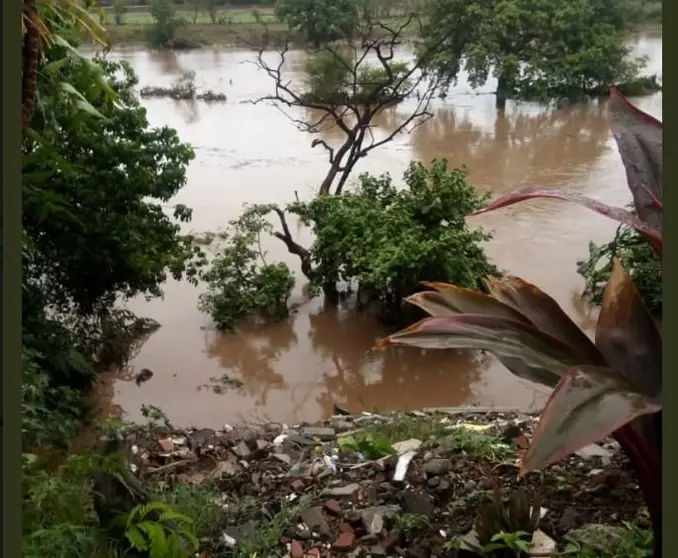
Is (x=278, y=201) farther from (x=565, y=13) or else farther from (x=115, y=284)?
(x=565, y=13)

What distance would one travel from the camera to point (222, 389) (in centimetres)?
319

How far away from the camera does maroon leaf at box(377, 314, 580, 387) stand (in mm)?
734

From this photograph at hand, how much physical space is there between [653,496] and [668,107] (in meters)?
0.46

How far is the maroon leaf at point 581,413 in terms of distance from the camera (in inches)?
21.9

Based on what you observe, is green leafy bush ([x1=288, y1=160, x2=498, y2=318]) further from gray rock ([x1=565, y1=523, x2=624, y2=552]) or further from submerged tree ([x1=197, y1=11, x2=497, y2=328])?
gray rock ([x1=565, y1=523, x2=624, y2=552])

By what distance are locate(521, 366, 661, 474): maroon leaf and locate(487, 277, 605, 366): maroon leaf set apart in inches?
5.3

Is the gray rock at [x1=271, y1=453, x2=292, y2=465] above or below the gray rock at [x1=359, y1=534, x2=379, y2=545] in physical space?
below

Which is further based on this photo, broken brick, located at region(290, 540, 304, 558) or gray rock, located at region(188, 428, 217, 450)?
gray rock, located at region(188, 428, 217, 450)

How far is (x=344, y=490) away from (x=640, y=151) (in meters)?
0.63

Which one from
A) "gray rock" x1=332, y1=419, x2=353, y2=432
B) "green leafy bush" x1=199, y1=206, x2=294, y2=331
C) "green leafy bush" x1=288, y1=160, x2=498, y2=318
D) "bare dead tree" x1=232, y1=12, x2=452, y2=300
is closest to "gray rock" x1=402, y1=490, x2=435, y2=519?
"gray rock" x1=332, y1=419, x2=353, y2=432

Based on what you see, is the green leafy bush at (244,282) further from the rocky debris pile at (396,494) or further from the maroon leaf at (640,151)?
the maroon leaf at (640,151)

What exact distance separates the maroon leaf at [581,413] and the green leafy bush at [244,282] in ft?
10.3

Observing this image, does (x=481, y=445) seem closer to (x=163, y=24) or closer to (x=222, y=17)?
(x=222, y=17)

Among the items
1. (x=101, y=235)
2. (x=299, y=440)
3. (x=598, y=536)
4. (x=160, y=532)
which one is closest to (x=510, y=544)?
(x=598, y=536)
